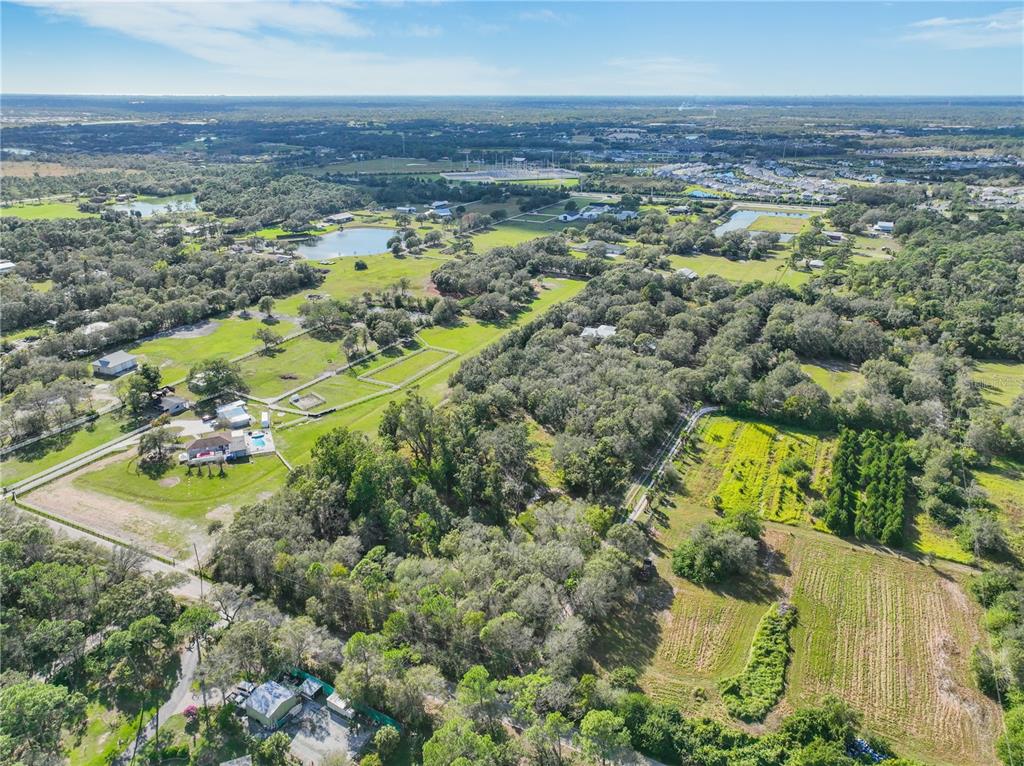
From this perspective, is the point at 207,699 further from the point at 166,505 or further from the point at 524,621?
the point at 166,505

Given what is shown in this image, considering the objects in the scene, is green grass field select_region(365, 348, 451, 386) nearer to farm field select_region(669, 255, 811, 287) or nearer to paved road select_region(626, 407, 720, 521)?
paved road select_region(626, 407, 720, 521)

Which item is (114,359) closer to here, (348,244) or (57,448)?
(57,448)

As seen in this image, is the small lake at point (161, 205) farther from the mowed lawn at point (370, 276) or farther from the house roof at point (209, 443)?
the house roof at point (209, 443)

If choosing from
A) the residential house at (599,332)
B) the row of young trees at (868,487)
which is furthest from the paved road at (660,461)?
the residential house at (599,332)

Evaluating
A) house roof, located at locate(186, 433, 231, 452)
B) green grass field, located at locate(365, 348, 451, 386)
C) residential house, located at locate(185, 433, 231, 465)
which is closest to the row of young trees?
green grass field, located at locate(365, 348, 451, 386)

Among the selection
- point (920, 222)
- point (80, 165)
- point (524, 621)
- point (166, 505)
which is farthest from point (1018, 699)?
point (80, 165)

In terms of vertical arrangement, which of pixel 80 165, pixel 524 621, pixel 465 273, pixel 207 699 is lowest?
pixel 207 699
